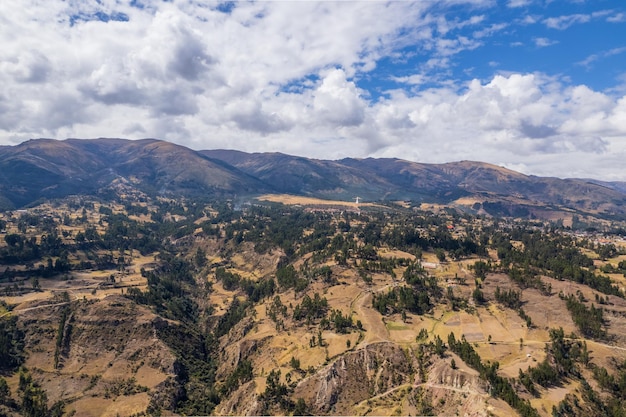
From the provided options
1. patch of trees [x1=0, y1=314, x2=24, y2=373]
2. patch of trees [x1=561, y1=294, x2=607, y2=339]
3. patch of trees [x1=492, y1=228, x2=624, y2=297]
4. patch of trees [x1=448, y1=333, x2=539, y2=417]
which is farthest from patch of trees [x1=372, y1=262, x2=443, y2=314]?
patch of trees [x1=0, y1=314, x2=24, y2=373]

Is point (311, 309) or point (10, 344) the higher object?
point (311, 309)

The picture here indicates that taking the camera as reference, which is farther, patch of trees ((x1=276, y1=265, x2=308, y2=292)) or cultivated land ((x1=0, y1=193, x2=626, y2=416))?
patch of trees ((x1=276, y1=265, x2=308, y2=292))

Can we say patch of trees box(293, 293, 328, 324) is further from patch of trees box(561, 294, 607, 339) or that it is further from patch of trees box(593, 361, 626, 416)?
patch of trees box(561, 294, 607, 339)

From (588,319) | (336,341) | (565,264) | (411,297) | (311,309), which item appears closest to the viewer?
(336,341)

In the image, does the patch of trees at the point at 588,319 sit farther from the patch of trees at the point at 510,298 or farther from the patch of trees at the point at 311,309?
the patch of trees at the point at 311,309

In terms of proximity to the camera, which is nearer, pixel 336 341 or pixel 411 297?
pixel 336 341

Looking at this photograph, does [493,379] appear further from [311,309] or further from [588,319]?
[311,309]

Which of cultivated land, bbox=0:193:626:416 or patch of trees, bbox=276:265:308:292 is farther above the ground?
patch of trees, bbox=276:265:308:292

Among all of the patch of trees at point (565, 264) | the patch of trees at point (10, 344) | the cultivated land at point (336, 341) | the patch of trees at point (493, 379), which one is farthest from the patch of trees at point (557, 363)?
the patch of trees at point (10, 344)

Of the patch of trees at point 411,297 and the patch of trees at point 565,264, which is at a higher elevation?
the patch of trees at point 565,264

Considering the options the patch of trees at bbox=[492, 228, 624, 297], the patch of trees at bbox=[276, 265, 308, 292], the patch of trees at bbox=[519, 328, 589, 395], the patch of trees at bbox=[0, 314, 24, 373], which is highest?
the patch of trees at bbox=[492, 228, 624, 297]

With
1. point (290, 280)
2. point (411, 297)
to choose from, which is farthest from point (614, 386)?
point (290, 280)

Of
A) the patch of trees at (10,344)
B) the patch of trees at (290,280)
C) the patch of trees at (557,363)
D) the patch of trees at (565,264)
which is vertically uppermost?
the patch of trees at (565,264)
